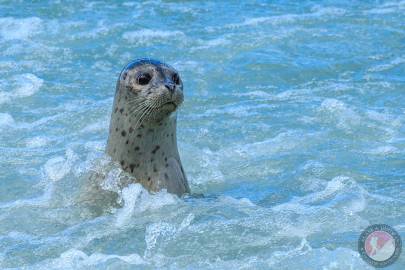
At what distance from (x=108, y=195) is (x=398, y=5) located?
21.8ft

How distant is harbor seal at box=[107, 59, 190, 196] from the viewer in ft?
23.1

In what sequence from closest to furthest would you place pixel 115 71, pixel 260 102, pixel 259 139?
1. pixel 259 139
2. pixel 260 102
3. pixel 115 71

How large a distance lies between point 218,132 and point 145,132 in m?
1.99

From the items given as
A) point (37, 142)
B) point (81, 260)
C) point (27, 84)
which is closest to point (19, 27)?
point (27, 84)

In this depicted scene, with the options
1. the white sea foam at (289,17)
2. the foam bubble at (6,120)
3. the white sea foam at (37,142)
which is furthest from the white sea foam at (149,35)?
the white sea foam at (37,142)

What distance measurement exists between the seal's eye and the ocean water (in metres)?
0.62

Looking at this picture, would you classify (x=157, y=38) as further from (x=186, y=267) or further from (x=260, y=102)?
(x=186, y=267)

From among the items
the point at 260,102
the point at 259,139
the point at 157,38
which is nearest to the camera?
the point at 259,139

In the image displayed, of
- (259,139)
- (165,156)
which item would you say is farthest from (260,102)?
(165,156)

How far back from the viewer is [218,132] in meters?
9.02

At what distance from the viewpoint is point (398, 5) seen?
12.7 metres

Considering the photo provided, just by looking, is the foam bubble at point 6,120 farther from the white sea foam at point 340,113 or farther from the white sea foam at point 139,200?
the white sea foam at point 340,113

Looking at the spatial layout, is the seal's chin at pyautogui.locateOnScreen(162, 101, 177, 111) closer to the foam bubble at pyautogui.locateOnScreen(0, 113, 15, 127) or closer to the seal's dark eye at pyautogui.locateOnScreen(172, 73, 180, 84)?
the seal's dark eye at pyautogui.locateOnScreen(172, 73, 180, 84)

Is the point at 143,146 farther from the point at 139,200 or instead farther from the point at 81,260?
the point at 81,260
